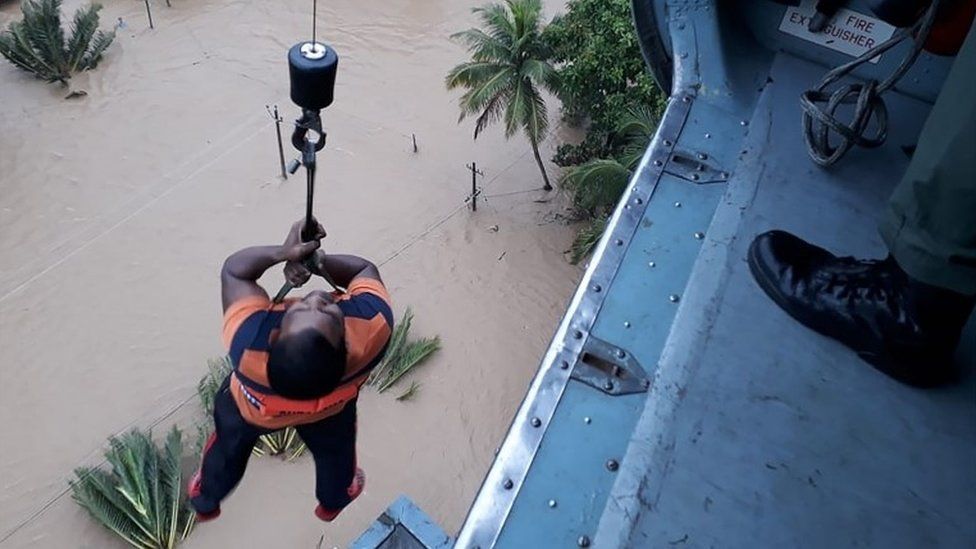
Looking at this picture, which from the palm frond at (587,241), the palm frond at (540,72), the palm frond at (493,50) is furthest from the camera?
the palm frond at (493,50)

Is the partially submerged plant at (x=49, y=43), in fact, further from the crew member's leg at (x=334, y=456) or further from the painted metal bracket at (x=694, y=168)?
the painted metal bracket at (x=694, y=168)

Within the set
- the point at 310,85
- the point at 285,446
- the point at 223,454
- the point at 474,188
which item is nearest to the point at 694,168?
the point at 310,85

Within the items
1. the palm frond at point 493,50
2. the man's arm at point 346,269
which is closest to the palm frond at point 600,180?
the palm frond at point 493,50

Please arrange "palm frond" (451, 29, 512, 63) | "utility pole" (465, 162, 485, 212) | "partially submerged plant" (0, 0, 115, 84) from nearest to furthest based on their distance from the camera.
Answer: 1. "palm frond" (451, 29, 512, 63)
2. "utility pole" (465, 162, 485, 212)
3. "partially submerged plant" (0, 0, 115, 84)

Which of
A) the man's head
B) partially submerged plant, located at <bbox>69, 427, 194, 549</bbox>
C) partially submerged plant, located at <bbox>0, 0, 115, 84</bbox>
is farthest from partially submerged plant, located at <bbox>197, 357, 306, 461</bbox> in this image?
partially submerged plant, located at <bbox>0, 0, 115, 84</bbox>

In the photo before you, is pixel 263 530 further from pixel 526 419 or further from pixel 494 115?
pixel 526 419

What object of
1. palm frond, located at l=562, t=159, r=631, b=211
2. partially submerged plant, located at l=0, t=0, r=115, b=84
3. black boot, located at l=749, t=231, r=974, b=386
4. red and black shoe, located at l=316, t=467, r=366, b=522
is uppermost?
black boot, located at l=749, t=231, r=974, b=386

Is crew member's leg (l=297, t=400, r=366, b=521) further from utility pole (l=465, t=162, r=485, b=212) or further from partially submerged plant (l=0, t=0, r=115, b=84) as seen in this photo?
partially submerged plant (l=0, t=0, r=115, b=84)
